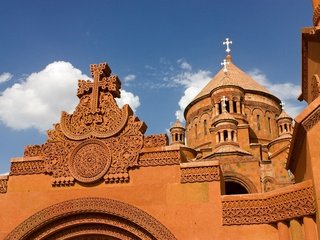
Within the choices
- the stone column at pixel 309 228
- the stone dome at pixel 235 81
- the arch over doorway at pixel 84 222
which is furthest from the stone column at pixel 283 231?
the stone dome at pixel 235 81

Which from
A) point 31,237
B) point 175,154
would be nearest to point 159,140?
point 175,154

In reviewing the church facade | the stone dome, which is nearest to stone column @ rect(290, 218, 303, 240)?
the church facade

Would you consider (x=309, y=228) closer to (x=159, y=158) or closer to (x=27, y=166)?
(x=159, y=158)

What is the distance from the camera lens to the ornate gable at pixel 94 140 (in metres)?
8.67

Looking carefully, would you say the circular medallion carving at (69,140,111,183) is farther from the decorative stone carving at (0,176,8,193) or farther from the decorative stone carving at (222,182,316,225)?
the decorative stone carving at (222,182,316,225)

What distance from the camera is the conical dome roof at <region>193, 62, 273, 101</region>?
1409 inches

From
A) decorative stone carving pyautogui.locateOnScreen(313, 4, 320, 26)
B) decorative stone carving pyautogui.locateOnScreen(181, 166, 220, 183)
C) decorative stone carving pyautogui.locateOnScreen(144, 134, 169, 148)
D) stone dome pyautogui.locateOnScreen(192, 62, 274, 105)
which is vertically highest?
stone dome pyautogui.locateOnScreen(192, 62, 274, 105)

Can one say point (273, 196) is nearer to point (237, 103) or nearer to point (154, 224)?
point (154, 224)

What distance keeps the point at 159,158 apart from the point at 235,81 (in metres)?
29.0

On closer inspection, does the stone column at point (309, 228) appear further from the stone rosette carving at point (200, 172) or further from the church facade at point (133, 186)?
the stone rosette carving at point (200, 172)

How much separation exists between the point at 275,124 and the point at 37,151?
28082mm

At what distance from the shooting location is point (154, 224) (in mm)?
7996

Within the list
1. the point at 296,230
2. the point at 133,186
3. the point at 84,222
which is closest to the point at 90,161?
the point at 133,186

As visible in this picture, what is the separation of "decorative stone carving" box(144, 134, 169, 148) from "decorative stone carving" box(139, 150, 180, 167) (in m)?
0.20
